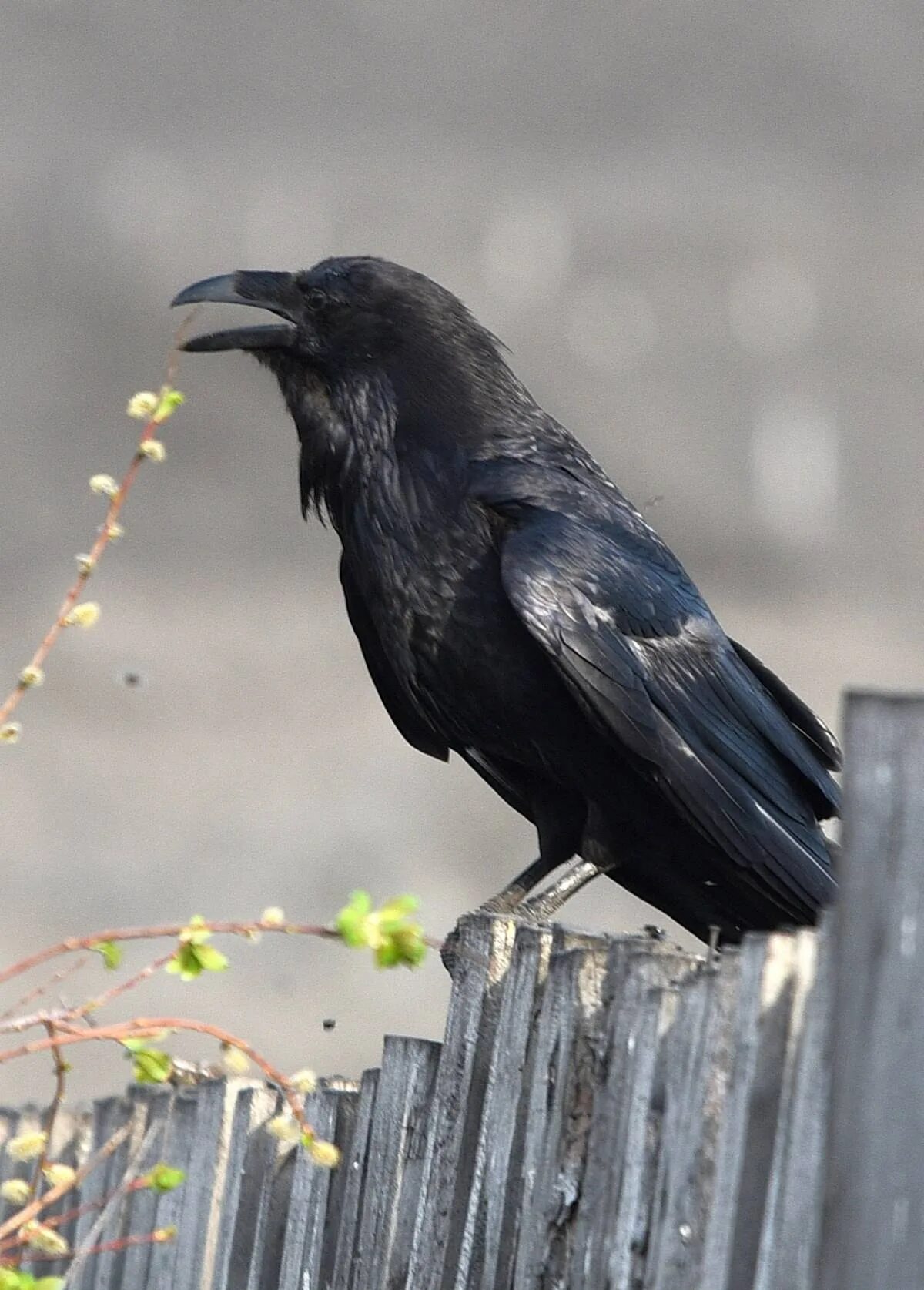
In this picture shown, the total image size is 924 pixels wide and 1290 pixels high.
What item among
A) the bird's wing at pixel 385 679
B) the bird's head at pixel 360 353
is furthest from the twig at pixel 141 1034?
the bird's head at pixel 360 353

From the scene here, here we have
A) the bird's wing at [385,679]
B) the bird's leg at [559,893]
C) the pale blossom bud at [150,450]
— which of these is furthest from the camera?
the bird's wing at [385,679]

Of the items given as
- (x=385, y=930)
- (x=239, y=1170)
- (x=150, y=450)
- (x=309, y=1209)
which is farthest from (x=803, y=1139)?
(x=239, y=1170)

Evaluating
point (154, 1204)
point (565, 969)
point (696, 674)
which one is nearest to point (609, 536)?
point (696, 674)

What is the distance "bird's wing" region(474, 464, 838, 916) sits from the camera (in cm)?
360

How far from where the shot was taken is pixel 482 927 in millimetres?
2594

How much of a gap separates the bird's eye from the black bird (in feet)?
0.15

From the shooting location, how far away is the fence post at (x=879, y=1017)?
1.54 metres

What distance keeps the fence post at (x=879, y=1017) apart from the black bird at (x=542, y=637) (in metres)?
1.96

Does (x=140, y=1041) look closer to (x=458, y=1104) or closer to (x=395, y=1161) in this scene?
(x=458, y=1104)

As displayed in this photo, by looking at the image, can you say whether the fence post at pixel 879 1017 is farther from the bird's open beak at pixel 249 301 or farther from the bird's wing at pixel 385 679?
the bird's open beak at pixel 249 301

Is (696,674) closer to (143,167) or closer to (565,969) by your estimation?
(565,969)

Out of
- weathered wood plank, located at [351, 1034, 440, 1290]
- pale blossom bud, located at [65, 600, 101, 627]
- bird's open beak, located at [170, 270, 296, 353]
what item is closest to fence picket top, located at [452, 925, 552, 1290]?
weathered wood plank, located at [351, 1034, 440, 1290]

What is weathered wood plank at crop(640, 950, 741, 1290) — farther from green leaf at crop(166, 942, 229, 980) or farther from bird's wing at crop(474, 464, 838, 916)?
bird's wing at crop(474, 464, 838, 916)

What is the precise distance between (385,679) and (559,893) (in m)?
0.61
